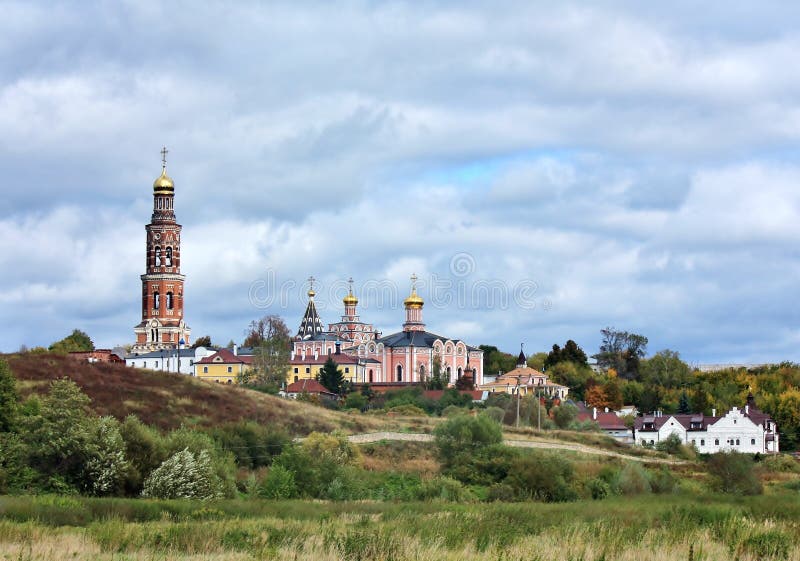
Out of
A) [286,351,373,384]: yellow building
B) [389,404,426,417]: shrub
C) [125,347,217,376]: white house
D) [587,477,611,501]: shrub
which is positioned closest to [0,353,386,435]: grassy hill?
[389,404,426,417]: shrub

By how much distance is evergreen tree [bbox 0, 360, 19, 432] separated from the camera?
42.6 metres

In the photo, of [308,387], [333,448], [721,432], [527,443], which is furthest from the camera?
[308,387]

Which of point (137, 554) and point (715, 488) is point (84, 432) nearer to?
point (137, 554)

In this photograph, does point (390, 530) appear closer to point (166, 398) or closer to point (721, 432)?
point (166, 398)

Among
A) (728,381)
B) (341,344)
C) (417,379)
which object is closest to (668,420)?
(728,381)

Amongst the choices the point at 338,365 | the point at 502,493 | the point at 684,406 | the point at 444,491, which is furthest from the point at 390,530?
the point at 338,365

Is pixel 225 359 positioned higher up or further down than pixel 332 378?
higher up

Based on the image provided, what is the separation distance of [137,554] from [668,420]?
7099cm

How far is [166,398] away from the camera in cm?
5938

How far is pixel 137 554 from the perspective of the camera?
2359 cm

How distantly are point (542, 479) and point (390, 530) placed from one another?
67.2 ft

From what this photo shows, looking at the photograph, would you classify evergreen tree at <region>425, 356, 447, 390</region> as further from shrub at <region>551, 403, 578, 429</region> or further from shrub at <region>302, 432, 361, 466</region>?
shrub at <region>302, 432, 361, 466</region>

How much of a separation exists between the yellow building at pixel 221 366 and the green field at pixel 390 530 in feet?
289

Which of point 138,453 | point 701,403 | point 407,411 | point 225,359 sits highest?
point 225,359
